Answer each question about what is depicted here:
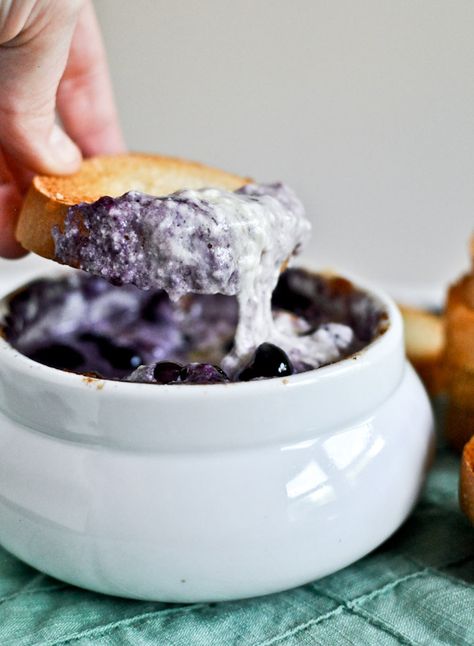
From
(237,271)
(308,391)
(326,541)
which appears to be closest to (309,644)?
(326,541)

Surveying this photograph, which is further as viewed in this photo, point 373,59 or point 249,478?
point 373,59

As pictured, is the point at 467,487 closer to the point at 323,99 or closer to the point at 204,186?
the point at 204,186

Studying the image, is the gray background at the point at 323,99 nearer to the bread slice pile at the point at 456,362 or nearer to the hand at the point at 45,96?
the bread slice pile at the point at 456,362

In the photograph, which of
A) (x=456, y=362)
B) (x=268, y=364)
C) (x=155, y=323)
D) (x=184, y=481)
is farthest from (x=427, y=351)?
(x=184, y=481)

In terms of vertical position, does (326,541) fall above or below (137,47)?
below

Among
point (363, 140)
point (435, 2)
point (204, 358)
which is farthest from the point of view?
point (363, 140)

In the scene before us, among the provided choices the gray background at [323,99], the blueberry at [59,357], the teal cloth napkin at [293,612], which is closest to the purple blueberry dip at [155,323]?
the blueberry at [59,357]

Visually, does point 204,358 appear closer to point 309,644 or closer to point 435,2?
point 309,644
